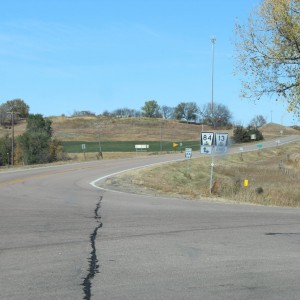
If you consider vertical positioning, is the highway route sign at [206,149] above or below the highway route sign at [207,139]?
below

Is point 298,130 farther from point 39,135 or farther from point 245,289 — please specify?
point 245,289

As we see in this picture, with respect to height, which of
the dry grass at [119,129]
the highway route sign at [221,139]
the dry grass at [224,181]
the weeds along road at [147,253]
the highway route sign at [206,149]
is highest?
the dry grass at [119,129]

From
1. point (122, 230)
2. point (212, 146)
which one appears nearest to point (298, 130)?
point (212, 146)

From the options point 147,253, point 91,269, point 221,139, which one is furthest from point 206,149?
point 91,269

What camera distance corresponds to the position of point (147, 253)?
8398mm

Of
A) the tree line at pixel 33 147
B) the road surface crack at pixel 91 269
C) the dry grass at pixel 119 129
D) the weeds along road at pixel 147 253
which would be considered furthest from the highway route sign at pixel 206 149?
the dry grass at pixel 119 129

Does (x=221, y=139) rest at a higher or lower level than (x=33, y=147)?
higher

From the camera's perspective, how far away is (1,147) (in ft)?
295

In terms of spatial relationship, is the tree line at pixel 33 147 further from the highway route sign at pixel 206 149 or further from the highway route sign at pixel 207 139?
the highway route sign at pixel 206 149

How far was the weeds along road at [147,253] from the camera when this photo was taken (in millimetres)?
6258

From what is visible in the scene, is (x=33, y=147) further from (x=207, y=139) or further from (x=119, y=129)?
(x=119, y=129)

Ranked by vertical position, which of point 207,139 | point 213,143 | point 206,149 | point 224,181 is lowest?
point 224,181

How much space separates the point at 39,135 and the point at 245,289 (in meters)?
71.9

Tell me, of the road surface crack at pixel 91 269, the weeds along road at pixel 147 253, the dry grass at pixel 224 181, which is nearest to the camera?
the road surface crack at pixel 91 269
